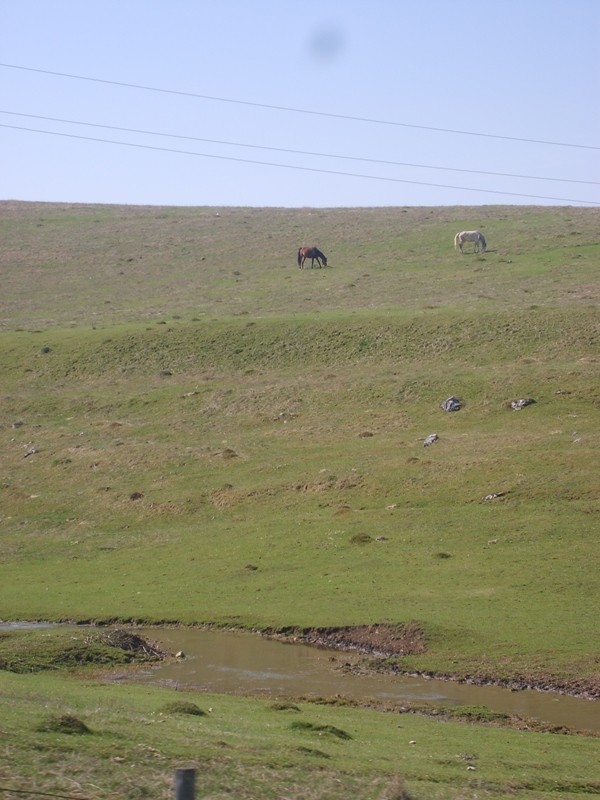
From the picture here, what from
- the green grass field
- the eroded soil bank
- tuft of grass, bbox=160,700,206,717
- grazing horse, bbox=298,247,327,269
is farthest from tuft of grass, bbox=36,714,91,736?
grazing horse, bbox=298,247,327,269

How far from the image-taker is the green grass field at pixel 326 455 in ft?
94.8

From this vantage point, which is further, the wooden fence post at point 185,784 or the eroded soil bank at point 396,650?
the eroded soil bank at point 396,650

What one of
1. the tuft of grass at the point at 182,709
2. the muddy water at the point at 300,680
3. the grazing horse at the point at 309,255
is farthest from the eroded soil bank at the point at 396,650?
the grazing horse at the point at 309,255

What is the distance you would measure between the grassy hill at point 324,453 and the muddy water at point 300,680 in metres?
0.97

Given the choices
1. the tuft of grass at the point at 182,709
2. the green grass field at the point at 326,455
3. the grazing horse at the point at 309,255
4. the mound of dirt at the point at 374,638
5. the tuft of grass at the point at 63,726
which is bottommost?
the tuft of grass at the point at 182,709

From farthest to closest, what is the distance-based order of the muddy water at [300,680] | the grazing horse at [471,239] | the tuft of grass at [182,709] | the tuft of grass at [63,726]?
the grazing horse at [471,239], the muddy water at [300,680], the tuft of grass at [182,709], the tuft of grass at [63,726]

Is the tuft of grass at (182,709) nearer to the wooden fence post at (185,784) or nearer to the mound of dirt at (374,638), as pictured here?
the mound of dirt at (374,638)

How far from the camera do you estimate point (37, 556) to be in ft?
120

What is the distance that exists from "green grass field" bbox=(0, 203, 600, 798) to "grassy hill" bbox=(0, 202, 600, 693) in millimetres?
111

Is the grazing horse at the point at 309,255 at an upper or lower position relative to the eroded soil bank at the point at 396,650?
upper

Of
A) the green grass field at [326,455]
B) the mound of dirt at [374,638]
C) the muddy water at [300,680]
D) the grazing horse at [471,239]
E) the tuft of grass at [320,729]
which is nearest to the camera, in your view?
the tuft of grass at [320,729]

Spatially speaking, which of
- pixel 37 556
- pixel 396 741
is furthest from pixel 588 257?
pixel 396 741

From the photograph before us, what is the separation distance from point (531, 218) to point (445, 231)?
956cm

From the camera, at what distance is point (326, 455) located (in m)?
41.3
